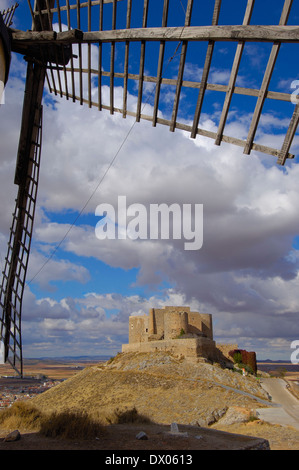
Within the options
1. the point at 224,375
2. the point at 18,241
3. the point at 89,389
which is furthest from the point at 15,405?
the point at 224,375

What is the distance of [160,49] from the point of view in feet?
20.9

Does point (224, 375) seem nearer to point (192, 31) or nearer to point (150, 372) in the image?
point (150, 372)

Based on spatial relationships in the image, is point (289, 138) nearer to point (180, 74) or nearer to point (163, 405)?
point (180, 74)

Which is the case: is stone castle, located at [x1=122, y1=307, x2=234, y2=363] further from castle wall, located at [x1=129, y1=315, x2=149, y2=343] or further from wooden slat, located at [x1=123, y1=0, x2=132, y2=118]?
wooden slat, located at [x1=123, y1=0, x2=132, y2=118]

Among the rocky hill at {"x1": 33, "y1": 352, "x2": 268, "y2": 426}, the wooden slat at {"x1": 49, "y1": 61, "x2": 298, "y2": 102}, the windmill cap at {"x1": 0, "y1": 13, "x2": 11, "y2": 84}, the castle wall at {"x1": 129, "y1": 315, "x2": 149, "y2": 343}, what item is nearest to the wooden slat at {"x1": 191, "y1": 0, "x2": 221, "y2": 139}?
the wooden slat at {"x1": 49, "y1": 61, "x2": 298, "y2": 102}

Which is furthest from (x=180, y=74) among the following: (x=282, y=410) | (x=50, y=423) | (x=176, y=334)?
(x=176, y=334)

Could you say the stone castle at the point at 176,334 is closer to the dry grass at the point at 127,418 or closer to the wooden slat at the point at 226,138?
the dry grass at the point at 127,418

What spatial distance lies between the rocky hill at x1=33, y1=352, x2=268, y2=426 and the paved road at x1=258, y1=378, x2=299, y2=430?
87 centimetres

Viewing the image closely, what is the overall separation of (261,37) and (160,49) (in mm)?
1909

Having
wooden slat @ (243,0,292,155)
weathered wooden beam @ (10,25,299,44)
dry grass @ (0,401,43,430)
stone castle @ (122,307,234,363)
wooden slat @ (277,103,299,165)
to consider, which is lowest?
dry grass @ (0,401,43,430)

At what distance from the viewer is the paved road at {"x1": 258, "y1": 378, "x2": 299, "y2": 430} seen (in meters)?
17.5

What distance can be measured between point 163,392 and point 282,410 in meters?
8.09

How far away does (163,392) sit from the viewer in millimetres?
25141

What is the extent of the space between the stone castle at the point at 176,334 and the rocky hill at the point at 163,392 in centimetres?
127
